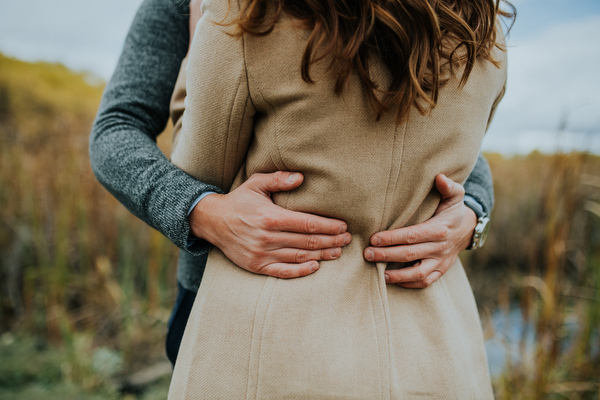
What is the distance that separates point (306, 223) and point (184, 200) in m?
0.25

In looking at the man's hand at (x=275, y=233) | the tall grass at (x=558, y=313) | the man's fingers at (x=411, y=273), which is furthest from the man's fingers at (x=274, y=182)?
the tall grass at (x=558, y=313)

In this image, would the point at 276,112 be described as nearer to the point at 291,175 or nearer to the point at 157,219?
the point at 291,175

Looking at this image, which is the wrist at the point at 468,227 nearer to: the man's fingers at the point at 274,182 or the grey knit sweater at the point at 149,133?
the grey knit sweater at the point at 149,133

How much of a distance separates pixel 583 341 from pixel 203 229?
212 cm

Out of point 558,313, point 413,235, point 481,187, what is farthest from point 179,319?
point 558,313

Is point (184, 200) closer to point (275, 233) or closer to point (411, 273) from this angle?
point (275, 233)

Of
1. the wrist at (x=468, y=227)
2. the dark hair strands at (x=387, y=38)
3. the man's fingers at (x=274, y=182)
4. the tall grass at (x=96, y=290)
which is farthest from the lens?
the tall grass at (x=96, y=290)

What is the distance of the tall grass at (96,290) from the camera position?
6.23ft

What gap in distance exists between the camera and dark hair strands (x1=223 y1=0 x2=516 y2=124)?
1.86ft

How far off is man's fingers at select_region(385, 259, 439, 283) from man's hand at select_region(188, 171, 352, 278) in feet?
0.40

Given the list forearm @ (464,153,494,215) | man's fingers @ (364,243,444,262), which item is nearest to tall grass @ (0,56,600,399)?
forearm @ (464,153,494,215)

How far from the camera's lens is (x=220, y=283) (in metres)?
0.70

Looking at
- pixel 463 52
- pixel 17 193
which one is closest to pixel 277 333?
pixel 463 52

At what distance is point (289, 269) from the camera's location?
2.23 ft
